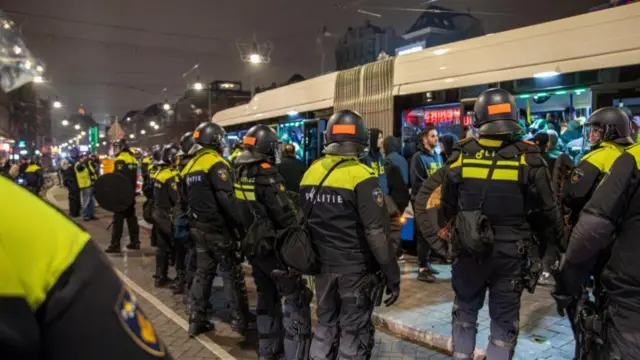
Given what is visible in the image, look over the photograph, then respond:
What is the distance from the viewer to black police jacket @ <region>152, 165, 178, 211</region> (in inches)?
285

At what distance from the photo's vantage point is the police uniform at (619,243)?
9.32 feet

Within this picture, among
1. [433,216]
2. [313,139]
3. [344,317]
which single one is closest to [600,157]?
[433,216]

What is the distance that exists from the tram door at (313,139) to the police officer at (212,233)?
3814 mm

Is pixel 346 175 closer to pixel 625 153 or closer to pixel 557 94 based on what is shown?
pixel 625 153

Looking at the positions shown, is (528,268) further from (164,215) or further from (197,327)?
(164,215)

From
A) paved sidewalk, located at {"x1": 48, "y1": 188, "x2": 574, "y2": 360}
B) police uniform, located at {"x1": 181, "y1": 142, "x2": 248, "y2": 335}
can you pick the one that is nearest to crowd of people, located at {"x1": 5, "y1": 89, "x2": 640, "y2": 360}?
police uniform, located at {"x1": 181, "y1": 142, "x2": 248, "y2": 335}

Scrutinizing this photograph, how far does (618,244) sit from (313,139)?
6.85 m

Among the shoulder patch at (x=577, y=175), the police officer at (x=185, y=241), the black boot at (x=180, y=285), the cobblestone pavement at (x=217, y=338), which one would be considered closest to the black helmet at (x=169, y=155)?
the police officer at (x=185, y=241)

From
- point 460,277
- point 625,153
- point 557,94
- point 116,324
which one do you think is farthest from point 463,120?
point 116,324

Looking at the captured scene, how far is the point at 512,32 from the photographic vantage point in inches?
248

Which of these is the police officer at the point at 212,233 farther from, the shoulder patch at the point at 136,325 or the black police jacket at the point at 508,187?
the shoulder patch at the point at 136,325

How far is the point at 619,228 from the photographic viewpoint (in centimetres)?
295

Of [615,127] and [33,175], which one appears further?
[33,175]

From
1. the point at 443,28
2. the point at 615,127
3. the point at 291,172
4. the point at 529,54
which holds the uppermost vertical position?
the point at 443,28
